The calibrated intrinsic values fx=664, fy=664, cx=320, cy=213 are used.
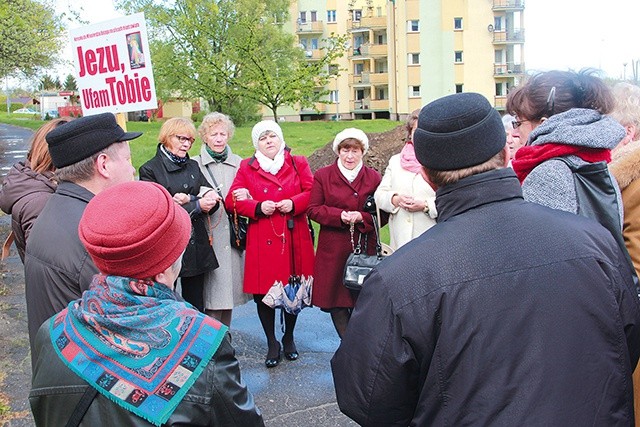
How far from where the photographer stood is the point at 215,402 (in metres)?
1.89

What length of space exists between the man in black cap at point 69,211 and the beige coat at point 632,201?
2.09m

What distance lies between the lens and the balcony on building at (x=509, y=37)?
5050cm

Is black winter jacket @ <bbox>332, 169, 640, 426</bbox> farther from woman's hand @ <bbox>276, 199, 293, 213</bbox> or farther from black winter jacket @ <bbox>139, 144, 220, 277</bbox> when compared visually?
black winter jacket @ <bbox>139, 144, 220, 277</bbox>

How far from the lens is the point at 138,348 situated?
185 cm

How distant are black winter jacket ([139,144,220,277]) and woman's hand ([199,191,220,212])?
0.13ft

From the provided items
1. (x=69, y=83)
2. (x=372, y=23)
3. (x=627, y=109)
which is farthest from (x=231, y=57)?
(x=69, y=83)

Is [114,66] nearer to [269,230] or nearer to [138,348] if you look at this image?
[269,230]

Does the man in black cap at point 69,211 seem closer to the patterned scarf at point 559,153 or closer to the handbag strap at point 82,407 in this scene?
the handbag strap at point 82,407

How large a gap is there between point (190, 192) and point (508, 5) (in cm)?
5026

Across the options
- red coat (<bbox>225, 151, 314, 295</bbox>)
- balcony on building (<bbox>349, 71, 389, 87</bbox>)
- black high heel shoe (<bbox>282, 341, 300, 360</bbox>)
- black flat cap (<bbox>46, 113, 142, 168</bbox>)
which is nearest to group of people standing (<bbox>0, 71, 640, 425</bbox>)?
black flat cap (<bbox>46, 113, 142, 168</bbox>)

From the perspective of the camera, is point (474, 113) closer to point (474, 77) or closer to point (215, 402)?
point (215, 402)

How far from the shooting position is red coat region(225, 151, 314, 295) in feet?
17.3

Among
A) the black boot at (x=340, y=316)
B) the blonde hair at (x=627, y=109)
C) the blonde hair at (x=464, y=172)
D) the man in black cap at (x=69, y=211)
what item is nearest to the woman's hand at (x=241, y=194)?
the black boot at (x=340, y=316)

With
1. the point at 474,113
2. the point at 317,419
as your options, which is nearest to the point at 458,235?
the point at 474,113
